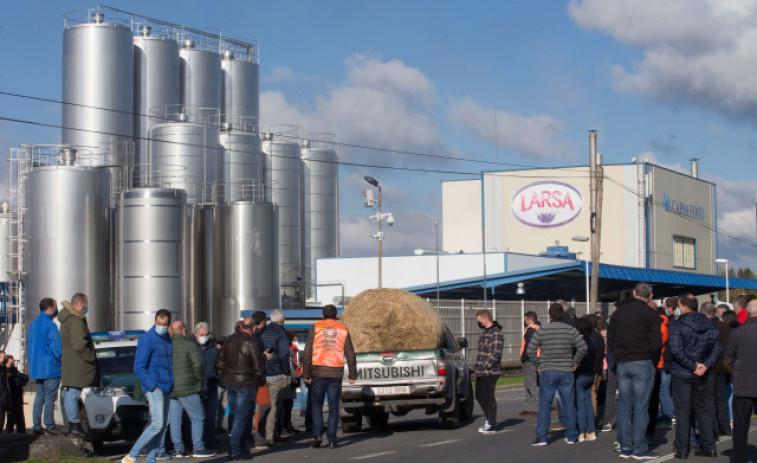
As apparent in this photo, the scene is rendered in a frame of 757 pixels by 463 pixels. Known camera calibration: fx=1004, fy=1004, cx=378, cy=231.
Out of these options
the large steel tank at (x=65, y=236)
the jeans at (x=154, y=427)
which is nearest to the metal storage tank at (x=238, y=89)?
the large steel tank at (x=65, y=236)

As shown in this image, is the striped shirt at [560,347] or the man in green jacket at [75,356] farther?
the striped shirt at [560,347]

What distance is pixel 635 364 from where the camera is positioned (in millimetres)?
11359

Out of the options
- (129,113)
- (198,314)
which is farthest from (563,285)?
(129,113)

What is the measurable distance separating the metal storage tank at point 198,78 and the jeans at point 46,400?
3615cm

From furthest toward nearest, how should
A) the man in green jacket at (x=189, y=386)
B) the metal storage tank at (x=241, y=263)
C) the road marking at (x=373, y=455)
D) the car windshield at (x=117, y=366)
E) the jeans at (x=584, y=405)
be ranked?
1. the metal storage tank at (x=241, y=263)
2. the car windshield at (x=117, y=366)
3. the jeans at (x=584, y=405)
4. the man in green jacket at (x=189, y=386)
5. the road marking at (x=373, y=455)

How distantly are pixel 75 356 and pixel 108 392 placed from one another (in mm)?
1141

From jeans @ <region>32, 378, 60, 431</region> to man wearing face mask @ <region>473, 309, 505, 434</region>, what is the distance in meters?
5.85

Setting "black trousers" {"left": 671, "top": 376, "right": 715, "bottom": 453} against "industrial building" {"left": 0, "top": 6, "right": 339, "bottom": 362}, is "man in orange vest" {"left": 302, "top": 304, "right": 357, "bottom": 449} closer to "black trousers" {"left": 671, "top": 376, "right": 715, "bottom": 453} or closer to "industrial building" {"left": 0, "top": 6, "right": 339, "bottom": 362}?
"black trousers" {"left": 671, "top": 376, "right": 715, "bottom": 453}

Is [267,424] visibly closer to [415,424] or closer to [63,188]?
[415,424]

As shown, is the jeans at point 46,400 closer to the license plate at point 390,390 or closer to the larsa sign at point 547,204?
the license plate at point 390,390

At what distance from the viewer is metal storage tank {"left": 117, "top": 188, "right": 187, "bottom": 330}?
3722 centimetres

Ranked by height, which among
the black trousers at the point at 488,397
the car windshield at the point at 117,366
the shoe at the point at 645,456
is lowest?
the shoe at the point at 645,456

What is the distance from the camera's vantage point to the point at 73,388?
1273cm

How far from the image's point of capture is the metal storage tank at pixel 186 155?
4334 centimetres
